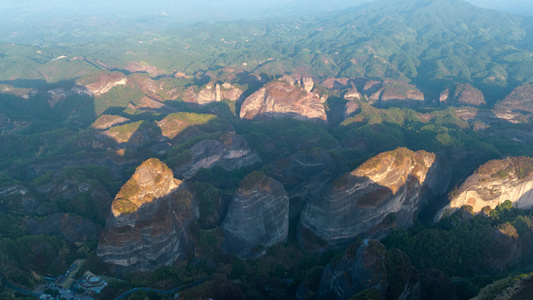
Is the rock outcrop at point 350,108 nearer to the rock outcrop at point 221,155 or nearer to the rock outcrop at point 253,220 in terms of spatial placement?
the rock outcrop at point 221,155

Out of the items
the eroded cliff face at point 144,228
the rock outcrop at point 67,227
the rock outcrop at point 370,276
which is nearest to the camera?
the rock outcrop at point 370,276

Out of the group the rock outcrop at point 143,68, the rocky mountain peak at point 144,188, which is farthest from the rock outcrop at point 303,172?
the rock outcrop at point 143,68

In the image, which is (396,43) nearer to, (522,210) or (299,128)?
(299,128)

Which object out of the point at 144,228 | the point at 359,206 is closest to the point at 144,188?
the point at 144,228

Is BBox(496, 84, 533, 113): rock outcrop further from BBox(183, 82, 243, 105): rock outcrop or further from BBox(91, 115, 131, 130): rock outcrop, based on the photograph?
BBox(91, 115, 131, 130): rock outcrop

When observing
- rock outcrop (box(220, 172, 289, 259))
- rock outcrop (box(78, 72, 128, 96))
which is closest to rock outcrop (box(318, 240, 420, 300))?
rock outcrop (box(220, 172, 289, 259))

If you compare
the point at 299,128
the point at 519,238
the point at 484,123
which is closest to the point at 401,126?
the point at 484,123

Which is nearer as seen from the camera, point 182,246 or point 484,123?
point 182,246
